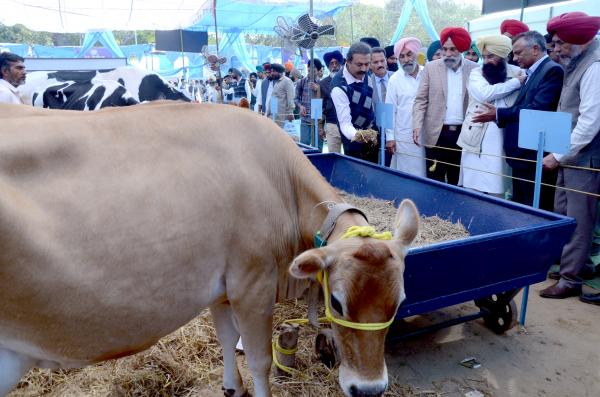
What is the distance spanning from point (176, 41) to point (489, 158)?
1881 cm

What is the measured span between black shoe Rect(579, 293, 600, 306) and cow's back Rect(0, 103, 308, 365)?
2.92m

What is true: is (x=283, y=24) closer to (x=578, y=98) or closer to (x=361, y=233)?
(x=578, y=98)

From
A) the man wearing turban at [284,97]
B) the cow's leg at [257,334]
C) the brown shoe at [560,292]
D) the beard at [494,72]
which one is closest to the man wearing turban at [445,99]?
the beard at [494,72]

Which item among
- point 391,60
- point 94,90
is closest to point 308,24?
point 391,60

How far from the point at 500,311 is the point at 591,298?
105cm

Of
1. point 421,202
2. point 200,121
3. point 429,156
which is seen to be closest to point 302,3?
point 429,156

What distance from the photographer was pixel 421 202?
13.2 ft

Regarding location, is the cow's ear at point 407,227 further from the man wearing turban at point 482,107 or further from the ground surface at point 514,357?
the man wearing turban at point 482,107

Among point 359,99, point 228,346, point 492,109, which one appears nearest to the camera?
point 228,346

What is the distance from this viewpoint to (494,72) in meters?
4.47

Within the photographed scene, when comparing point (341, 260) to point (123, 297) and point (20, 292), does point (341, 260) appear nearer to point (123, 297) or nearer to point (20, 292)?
point (123, 297)

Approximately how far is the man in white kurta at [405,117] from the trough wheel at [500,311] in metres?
2.10

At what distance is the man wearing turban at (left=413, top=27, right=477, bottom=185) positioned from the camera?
483 centimetres

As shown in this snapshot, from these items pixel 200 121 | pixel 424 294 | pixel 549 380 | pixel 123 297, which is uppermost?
pixel 200 121
